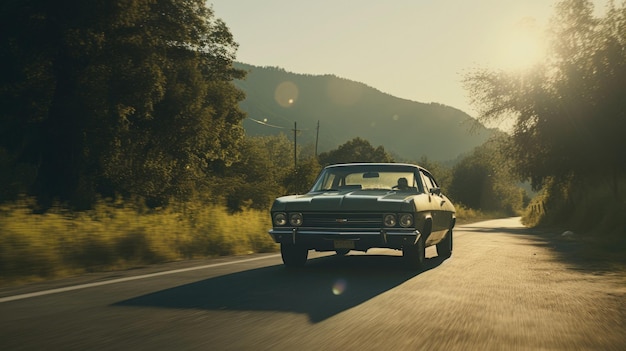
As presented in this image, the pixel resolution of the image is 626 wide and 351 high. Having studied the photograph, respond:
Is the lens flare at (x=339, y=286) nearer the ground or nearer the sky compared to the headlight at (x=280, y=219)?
nearer the ground

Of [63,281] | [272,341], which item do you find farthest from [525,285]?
[63,281]

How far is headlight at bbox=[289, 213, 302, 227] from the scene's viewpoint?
1012cm

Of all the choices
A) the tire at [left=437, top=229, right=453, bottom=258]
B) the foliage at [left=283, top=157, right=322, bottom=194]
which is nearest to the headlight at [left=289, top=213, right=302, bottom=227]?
the tire at [left=437, top=229, right=453, bottom=258]

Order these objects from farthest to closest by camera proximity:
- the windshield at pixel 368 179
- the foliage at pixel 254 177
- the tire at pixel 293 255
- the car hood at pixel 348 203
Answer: the foliage at pixel 254 177, the windshield at pixel 368 179, the tire at pixel 293 255, the car hood at pixel 348 203

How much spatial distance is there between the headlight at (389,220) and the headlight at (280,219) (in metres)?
1.45

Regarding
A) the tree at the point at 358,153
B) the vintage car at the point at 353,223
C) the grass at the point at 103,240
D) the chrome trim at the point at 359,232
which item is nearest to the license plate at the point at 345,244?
the vintage car at the point at 353,223

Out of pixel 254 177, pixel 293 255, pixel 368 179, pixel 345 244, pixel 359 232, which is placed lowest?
pixel 293 255

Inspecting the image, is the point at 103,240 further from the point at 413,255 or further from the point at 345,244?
the point at 413,255

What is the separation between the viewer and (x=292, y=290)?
26.5 feet

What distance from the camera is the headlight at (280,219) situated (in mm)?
10180

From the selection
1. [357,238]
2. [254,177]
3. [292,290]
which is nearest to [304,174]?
[254,177]

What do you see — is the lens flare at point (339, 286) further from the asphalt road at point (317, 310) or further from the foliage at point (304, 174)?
the foliage at point (304, 174)

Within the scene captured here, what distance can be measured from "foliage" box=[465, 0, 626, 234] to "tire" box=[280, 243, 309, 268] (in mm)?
17519

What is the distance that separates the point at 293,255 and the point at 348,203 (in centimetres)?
128
